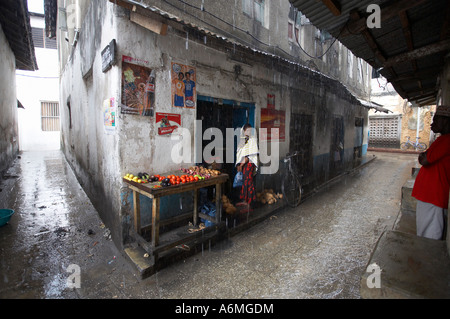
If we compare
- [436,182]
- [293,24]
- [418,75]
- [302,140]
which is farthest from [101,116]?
[293,24]

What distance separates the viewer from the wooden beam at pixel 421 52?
392 cm

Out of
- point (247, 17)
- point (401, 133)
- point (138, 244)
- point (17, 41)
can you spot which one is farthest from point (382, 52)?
point (401, 133)

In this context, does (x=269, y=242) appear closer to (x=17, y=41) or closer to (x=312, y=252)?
(x=312, y=252)

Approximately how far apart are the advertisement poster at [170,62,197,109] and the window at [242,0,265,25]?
362cm

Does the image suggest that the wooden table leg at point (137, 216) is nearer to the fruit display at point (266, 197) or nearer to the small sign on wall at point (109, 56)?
the small sign on wall at point (109, 56)

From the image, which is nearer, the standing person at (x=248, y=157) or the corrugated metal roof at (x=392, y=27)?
the corrugated metal roof at (x=392, y=27)

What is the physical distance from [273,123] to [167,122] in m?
3.94

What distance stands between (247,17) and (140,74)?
14.8 feet

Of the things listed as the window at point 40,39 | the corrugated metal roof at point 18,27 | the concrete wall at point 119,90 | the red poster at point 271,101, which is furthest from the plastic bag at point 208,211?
the window at point 40,39

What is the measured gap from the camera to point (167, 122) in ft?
14.3

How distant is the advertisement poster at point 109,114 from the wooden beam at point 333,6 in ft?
11.3

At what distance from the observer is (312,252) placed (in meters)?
4.09

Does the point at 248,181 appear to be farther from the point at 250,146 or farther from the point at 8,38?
the point at 8,38

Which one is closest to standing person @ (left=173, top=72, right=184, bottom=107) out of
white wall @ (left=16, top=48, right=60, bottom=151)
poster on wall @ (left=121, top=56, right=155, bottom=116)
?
poster on wall @ (left=121, top=56, right=155, bottom=116)
